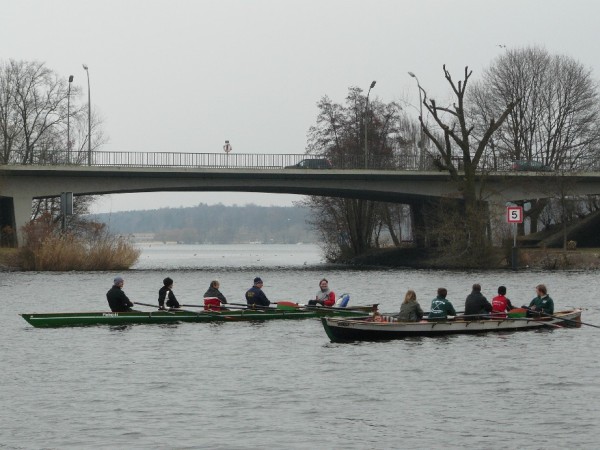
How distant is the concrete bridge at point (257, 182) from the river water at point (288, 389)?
30.4 metres

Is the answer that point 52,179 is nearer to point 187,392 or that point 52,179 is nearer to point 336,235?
point 336,235

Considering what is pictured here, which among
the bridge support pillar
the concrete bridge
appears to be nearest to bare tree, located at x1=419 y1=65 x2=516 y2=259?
the concrete bridge

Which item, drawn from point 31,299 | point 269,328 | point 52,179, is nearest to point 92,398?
point 269,328

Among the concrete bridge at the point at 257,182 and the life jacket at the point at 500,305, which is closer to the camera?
the life jacket at the point at 500,305

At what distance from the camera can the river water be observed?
1761 cm

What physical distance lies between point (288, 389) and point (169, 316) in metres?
12.3

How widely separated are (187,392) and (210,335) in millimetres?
9929

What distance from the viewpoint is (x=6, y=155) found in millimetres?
72875

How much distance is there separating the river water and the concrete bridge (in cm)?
3043

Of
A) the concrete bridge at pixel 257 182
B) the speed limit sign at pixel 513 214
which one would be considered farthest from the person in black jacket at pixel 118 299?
the speed limit sign at pixel 513 214

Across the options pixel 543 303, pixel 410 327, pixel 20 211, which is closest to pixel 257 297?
pixel 410 327

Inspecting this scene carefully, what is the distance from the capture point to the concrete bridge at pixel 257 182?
218 feet

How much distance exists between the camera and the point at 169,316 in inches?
1323

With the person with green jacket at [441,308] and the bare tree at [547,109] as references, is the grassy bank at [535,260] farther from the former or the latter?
the person with green jacket at [441,308]
